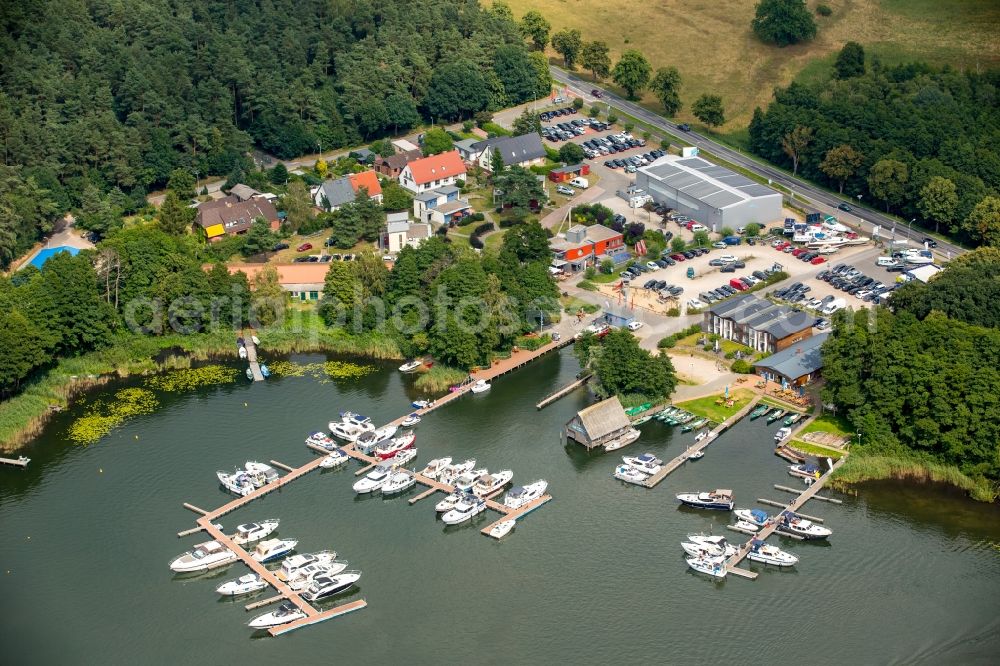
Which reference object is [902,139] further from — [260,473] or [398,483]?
[260,473]

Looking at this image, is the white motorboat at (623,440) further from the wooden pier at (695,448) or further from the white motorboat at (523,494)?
the white motorboat at (523,494)

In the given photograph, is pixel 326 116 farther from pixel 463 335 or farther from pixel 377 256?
pixel 463 335

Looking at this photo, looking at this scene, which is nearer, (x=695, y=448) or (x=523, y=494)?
(x=523, y=494)

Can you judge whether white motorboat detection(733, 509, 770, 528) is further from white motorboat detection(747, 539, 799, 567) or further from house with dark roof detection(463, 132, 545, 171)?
house with dark roof detection(463, 132, 545, 171)

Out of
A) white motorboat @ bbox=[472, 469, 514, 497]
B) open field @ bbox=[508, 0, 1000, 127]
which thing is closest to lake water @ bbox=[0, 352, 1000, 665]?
white motorboat @ bbox=[472, 469, 514, 497]

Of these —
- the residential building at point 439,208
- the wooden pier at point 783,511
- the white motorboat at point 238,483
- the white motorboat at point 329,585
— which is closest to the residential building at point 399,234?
the residential building at point 439,208

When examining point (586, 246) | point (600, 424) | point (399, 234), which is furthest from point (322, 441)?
point (586, 246)
